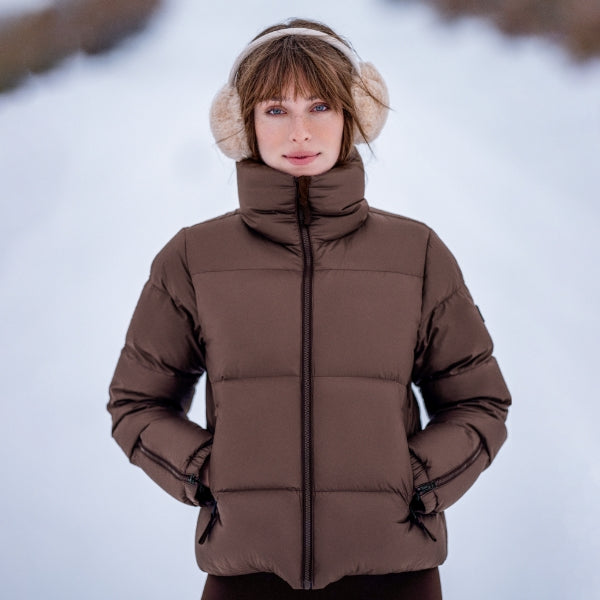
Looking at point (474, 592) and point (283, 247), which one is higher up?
point (283, 247)

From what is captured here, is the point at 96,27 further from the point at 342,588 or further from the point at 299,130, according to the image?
the point at 342,588

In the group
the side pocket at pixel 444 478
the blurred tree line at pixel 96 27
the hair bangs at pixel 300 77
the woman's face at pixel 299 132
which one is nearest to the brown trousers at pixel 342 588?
the side pocket at pixel 444 478

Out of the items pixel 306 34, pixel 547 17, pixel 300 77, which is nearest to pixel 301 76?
pixel 300 77

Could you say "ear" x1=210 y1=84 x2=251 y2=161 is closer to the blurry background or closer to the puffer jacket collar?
the puffer jacket collar

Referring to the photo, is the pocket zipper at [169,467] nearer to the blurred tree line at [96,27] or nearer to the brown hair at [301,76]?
the brown hair at [301,76]

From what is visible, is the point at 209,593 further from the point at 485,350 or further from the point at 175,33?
the point at 175,33

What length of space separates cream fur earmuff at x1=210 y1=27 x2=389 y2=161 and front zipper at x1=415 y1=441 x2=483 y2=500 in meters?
0.67

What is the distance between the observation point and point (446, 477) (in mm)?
1802

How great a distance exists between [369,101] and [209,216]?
1.20 m

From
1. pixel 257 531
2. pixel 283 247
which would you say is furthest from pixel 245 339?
pixel 257 531

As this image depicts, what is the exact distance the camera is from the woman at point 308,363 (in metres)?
1.73

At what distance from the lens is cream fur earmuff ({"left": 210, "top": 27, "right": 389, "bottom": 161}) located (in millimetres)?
1911

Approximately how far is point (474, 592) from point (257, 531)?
139 centimetres

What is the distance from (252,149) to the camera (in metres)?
1.95
